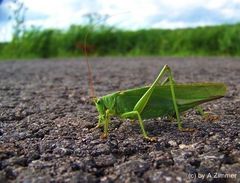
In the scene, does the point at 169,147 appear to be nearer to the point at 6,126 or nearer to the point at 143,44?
the point at 6,126

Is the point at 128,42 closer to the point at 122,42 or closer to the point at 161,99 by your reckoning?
the point at 122,42

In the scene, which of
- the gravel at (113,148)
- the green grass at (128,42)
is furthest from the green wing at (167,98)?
the green grass at (128,42)

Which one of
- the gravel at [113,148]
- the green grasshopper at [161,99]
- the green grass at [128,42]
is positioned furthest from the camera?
the green grass at [128,42]

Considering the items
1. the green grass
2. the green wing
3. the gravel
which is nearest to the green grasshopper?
the green wing

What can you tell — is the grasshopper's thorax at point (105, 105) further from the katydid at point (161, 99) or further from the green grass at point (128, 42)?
the green grass at point (128, 42)

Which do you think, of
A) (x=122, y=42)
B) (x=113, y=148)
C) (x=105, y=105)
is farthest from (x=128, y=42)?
(x=113, y=148)

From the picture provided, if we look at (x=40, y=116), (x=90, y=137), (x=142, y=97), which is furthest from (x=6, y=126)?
(x=142, y=97)

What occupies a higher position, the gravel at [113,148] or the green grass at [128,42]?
the green grass at [128,42]
